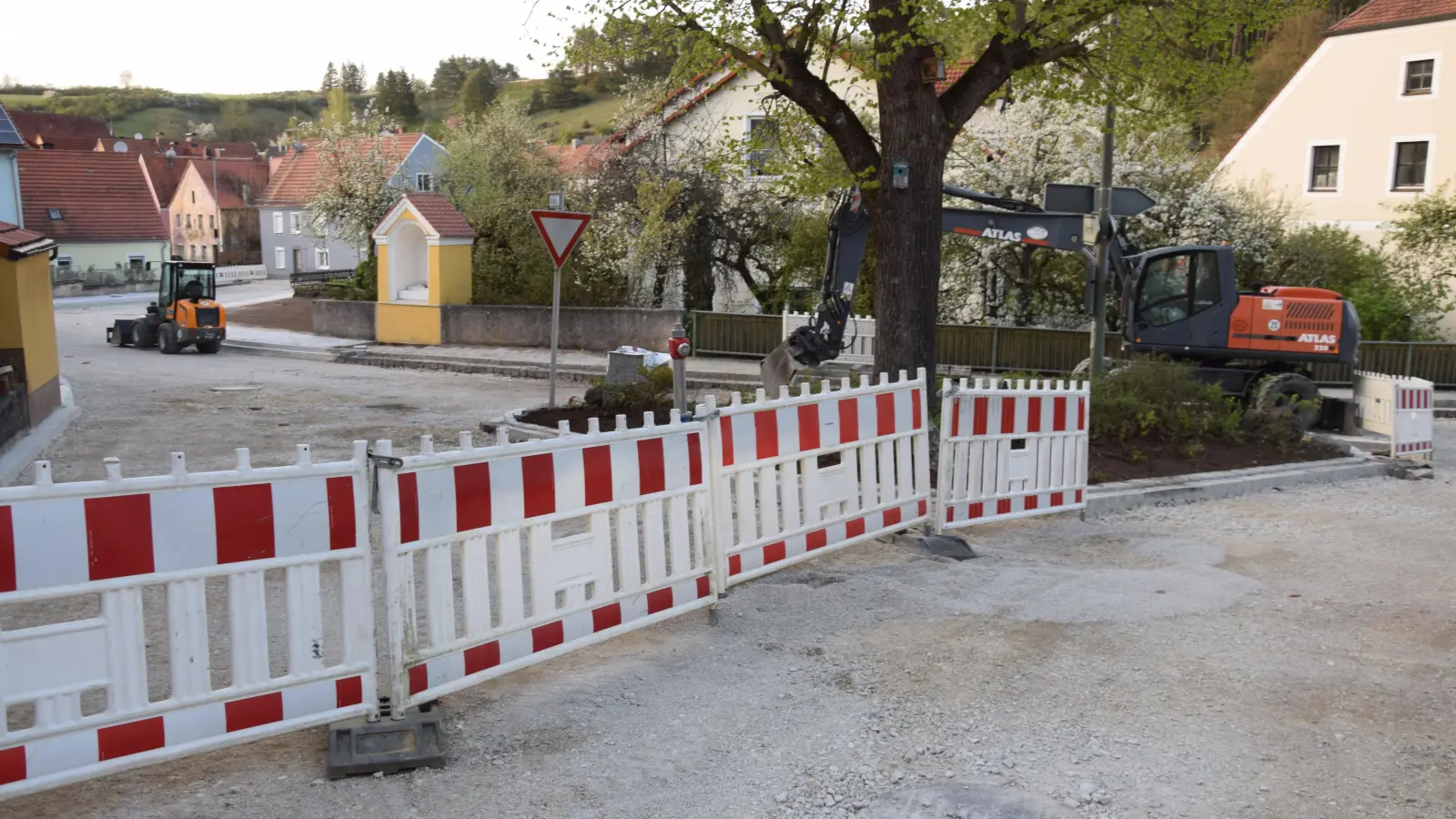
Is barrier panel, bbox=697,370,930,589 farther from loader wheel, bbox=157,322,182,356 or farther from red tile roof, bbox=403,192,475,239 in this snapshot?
loader wheel, bbox=157,322,182,356

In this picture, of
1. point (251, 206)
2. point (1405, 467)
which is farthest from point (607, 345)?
point (251, 206)

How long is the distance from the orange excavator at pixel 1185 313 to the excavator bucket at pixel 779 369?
14 millimetres

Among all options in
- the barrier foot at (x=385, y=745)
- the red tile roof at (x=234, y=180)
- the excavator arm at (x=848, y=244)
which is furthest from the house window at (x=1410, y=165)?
the red tile roof at (x=234, y=180)

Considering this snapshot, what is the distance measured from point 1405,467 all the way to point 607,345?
16.0 m

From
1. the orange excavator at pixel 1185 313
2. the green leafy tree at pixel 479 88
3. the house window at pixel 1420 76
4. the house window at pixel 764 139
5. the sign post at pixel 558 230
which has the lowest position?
Answer: the orange excavator at pixel 1185 313

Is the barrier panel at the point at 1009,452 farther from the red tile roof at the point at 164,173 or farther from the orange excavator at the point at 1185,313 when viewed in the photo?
the red tile roof at the point at 164,173

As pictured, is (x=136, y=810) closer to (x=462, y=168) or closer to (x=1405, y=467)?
(x=1405, y=467)

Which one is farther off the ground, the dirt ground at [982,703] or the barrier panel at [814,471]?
the barrier panel at [814,471]

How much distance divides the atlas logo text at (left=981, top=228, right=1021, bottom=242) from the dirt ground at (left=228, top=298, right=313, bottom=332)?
20971 millimetres

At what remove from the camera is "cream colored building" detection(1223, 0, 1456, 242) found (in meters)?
31.8

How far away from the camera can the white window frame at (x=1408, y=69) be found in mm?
31766

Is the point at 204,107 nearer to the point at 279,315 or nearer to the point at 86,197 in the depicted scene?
the point at 86,197

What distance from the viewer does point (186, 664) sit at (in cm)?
454

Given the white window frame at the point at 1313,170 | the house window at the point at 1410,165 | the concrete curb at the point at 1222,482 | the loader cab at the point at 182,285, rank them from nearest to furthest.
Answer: the concrete curb at the point at 1222,482
the loader cab at the point at 182,285
the house window at the point at 1410,165
the white window frame at the point at 1313,170
